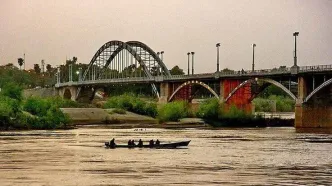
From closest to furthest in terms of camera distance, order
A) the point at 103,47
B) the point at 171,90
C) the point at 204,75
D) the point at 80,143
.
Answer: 1. the point at 80,143
2. the point at 204,75
3. the point at 171,90
4. the point at 103,47

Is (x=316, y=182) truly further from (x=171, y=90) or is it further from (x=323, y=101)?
(x=171, y=90)

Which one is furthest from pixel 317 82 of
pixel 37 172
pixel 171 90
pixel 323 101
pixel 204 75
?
pixel 37 172

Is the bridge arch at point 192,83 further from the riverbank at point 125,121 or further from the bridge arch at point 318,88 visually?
the bridge arch at point 318,88

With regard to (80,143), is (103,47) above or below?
above

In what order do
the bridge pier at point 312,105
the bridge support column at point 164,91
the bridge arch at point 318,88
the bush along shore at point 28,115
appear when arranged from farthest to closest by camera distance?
the bridge support column at point 164,91 < the bridge pier at point 312,105 < the bridge arch at point 318,88 < the bush along shore at point 28,115

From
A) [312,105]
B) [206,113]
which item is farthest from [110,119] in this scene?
[312,105]

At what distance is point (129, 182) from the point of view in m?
47.6

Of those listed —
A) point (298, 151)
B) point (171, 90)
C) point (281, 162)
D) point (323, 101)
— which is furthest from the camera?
point (171, 90)

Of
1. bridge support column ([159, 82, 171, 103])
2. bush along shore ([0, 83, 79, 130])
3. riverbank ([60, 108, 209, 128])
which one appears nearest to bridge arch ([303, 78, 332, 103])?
riverbank ([60, 108, 209, 128])

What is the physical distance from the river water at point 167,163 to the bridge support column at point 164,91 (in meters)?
76.2

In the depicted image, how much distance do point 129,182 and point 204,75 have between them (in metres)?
99.4

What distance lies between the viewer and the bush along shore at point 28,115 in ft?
358

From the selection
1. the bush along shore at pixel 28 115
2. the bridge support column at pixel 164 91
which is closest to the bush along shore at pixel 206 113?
the bridge support column at pixel 164 91

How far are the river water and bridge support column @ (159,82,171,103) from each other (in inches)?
3000
